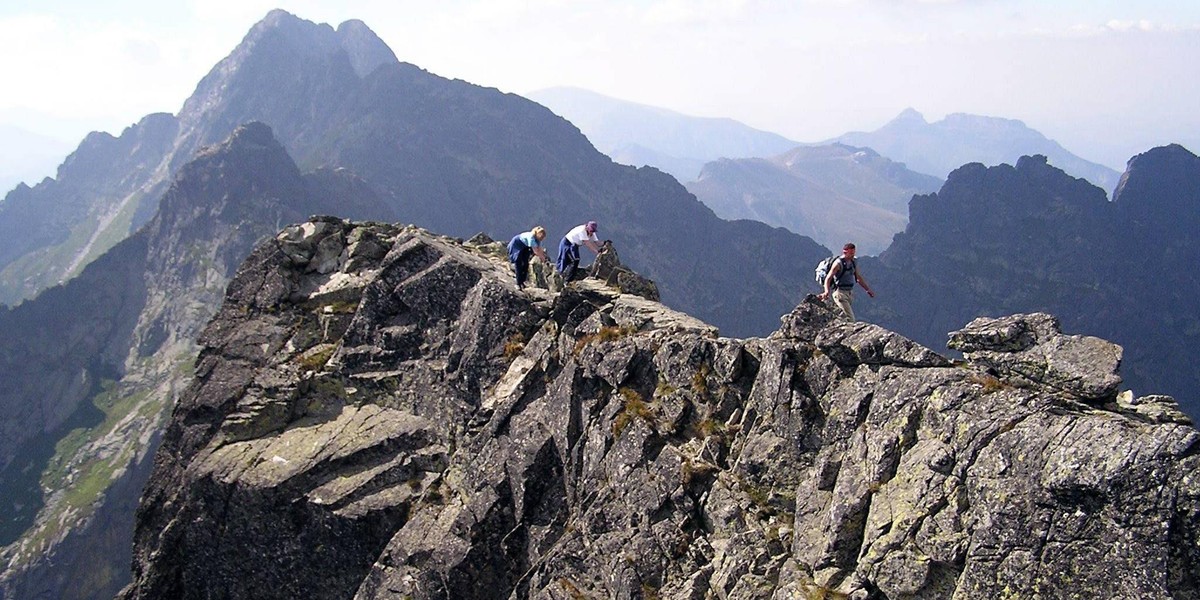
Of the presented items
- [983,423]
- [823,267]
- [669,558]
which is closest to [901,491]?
[983,423]

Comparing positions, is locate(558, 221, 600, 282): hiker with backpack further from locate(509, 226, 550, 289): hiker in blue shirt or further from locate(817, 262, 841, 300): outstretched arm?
locate(817, 262, 841, 300): outstretched arm

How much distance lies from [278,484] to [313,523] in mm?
2300

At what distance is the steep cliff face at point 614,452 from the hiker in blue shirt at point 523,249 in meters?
1.41

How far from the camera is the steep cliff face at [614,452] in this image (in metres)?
15.2

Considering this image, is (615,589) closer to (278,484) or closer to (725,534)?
(725,534)

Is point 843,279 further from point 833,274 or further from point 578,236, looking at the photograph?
point 578,236

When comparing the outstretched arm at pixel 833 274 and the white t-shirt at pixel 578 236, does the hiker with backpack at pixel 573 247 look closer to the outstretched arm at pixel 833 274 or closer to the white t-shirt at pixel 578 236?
the white t-shirt at pixel 578 236

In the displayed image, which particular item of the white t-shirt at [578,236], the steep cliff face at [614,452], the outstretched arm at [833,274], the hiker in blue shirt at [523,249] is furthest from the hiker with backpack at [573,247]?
the outstretched arm at [833,274]

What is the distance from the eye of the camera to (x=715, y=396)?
24.8 meters

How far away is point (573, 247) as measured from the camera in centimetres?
3306

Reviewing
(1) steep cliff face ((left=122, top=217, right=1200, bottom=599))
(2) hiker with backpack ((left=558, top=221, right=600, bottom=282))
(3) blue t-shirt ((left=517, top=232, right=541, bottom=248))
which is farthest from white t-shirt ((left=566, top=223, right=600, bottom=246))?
(1) steep cliff face ((left=122, top=217, right=1200, bottom=599))

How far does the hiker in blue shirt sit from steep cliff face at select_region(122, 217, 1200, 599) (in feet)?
4.62

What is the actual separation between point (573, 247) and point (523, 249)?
2425mm

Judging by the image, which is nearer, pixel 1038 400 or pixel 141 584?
pixel 1038 400
